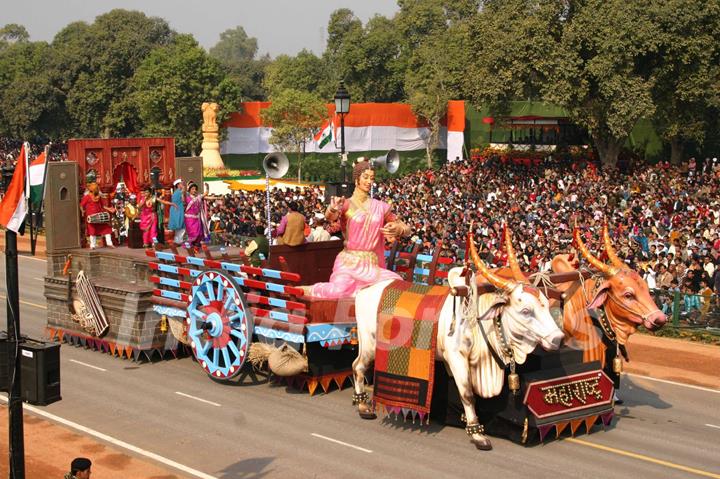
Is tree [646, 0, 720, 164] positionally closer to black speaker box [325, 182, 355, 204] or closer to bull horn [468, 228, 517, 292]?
black speaker box [325, 182, 355, 204]

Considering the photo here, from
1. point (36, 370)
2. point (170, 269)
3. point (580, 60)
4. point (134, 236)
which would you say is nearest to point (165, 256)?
point (170, 269)

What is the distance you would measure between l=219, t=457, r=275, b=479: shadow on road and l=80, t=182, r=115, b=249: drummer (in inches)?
340

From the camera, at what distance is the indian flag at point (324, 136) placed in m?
61.8

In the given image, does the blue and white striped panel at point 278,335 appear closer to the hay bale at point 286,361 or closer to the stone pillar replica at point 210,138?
the hay bale at point 286,361

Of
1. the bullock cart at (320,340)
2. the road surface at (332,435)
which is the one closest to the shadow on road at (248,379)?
the road surface at (332,435)

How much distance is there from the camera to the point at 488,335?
13641mm

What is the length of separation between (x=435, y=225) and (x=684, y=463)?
63.5 feet

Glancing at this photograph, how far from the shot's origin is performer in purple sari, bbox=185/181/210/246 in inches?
822

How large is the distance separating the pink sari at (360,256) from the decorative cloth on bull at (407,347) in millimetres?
1169

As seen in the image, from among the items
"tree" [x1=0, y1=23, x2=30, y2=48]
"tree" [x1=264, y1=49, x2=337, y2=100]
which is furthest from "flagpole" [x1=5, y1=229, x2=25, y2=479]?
"tree" [x1=0, y1=23, x2=30, y2=48]

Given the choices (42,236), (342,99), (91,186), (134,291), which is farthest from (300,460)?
(42,236)

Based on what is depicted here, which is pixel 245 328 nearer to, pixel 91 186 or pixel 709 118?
pixel 91 186

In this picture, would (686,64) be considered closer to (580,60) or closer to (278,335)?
(580,60)

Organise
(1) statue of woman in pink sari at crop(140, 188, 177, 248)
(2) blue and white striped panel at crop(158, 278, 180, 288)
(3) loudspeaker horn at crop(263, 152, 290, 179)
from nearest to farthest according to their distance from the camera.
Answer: (3) loudspeaker horn at crop(263, 152, 290, 179) → (2) blue and white striped panel at crop(158, 278, 180, 288) → (1) statue of woman in pink sari at crop(140, 188, 177, 248)
